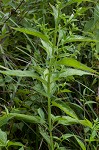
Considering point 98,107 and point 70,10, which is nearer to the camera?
point 98,107

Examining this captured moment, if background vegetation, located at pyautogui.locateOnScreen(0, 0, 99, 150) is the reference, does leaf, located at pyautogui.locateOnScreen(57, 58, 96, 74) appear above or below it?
above

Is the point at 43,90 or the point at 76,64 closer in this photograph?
the point at 76,64

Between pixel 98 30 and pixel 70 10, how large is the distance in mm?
496

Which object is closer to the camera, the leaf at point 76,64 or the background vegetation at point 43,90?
the leaf at point 76,64

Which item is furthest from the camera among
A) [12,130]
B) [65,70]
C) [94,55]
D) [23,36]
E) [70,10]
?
[70,10]

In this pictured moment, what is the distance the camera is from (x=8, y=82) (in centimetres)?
160

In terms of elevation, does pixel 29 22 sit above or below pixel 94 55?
above

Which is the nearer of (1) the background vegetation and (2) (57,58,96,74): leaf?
(2) (57,58,96,74): leaf

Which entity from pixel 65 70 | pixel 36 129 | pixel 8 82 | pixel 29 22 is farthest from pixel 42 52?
pixel 65 70

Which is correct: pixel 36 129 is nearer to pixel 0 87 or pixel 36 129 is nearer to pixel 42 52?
pixel 0 87

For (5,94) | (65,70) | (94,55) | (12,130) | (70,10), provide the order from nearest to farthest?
(65,70)
(12,130)
(5,94)
(94,55)
(70,10)

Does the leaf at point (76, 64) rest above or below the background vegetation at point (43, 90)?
above

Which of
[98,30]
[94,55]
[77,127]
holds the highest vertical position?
[98,30]

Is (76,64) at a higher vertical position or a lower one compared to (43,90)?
higher
